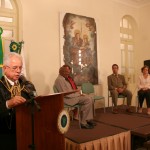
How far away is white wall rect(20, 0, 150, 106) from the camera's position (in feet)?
15.7

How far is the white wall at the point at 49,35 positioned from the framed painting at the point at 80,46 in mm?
160

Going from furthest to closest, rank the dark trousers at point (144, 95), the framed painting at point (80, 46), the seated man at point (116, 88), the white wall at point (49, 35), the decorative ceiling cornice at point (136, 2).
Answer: the decorative ceiling cornice at point (136, 2) → the framed painting at point (80, 46) → the seated man at point (116, 88) → the dark trousers at point (144, 95) → the white wall at point (49, 35)

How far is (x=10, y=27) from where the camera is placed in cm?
467

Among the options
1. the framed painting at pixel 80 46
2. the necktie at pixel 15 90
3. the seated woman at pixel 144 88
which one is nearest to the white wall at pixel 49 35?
the framed painting at pixel 80 46

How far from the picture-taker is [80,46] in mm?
5625

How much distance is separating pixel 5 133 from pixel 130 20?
21.2 feet

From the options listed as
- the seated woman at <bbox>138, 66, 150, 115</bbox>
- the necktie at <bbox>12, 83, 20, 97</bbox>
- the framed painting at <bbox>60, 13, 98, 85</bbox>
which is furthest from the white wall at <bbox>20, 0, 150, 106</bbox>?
the necktie at <bbox>12, 83, 20, 97</bbox>

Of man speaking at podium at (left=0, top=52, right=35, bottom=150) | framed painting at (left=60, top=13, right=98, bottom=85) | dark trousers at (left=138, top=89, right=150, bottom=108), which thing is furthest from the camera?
framed painting at (left=60, top=13, right=98, bottom=85)

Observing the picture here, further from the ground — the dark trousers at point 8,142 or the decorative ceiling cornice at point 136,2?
the decorative ceiling cornice at point 136,2

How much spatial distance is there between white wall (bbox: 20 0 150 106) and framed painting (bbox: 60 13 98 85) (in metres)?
0.16

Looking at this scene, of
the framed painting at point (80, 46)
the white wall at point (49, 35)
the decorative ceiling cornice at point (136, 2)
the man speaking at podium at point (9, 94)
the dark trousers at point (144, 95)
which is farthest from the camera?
the decorative ceiling cornice at point (136, 2)

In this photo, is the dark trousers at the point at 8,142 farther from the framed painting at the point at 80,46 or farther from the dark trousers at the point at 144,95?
the dark trousers at the point at 144,95

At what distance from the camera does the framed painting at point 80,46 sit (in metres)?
5.35

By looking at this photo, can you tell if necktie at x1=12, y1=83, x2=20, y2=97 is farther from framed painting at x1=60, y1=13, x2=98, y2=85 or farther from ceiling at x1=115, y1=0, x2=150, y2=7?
ceiling at x1=115, y1=0, x2=150, y2=7
